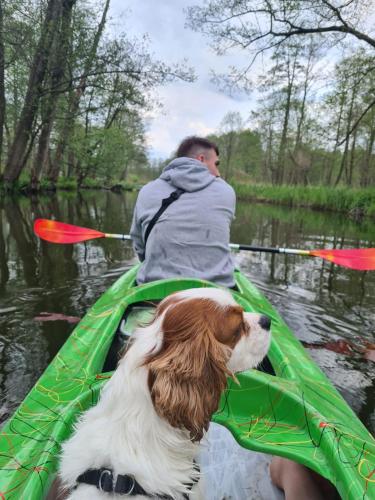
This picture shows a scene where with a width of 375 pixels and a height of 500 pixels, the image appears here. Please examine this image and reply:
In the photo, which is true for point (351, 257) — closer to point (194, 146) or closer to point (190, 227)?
point (194, 146)

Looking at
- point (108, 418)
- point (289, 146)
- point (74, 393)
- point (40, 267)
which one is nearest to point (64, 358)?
point (74, 393)

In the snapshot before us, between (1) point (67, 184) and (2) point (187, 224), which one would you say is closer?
(2) point (187, 224)

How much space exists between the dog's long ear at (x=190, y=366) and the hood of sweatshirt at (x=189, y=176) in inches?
70.8

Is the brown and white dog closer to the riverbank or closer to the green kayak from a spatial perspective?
the green kayak

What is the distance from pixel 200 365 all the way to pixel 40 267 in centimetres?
625

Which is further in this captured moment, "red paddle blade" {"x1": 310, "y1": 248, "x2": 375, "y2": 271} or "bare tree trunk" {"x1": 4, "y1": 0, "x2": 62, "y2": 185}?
"bare tree trunk" {"x1": 4, "y1": 0, "x2": 62, "y2": 185}

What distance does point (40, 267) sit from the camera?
684 centimetres

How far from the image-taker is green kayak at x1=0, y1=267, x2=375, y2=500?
58.4 inches

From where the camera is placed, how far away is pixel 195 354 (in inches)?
50.4

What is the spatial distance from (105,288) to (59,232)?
→ 1.74 meters

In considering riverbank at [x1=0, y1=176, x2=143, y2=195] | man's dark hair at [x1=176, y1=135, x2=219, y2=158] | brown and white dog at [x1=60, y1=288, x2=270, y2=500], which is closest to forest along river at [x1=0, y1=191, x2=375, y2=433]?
brown and white dog at [x1=60, y1=288, x2=270, y2=500]

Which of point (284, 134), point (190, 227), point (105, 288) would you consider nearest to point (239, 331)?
point (190, 227)

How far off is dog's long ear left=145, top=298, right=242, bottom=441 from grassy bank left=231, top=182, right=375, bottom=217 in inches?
748

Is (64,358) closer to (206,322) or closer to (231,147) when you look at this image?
(206,322)
